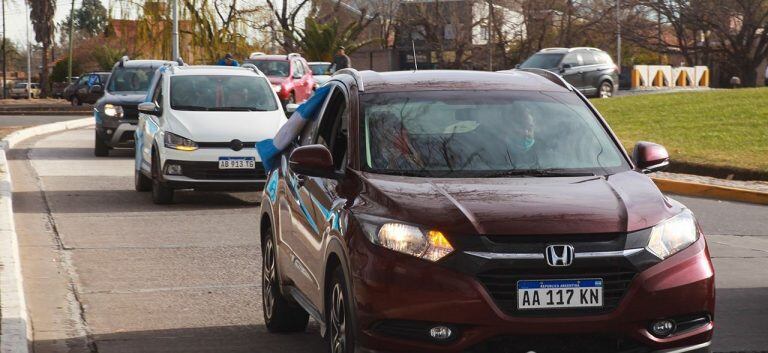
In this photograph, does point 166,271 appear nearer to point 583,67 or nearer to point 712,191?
point 712,191

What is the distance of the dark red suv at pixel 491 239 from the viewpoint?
18.2ft

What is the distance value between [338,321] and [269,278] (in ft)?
6.37

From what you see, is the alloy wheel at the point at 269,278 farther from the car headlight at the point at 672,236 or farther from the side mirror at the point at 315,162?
the car headlight at the point at 672,236

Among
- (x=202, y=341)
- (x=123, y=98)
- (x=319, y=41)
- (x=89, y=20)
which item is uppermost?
(x=89, y=20)

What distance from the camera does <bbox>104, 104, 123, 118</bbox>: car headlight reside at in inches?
936

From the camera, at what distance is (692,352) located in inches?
228

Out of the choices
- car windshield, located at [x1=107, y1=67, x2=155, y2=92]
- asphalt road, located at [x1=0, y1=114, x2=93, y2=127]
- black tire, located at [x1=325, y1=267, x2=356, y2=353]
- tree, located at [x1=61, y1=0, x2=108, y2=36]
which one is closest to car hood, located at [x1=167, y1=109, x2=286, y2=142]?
black tire, located at [x1=325, y1=267, x2=356, y2=353]

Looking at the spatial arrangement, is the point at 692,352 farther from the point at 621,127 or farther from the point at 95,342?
the point at 621,127

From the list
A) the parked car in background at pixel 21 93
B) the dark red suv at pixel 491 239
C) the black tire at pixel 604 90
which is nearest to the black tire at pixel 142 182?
the dark red suv at pixel 491 239

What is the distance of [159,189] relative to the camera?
51.1 feet

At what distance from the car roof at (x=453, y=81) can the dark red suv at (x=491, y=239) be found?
149 millimetres

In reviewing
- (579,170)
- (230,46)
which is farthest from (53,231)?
(230,46)

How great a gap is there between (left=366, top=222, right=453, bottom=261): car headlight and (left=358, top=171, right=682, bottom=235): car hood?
0.15 feet

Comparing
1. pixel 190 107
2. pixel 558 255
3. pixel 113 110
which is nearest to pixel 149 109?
pixel 190 107
